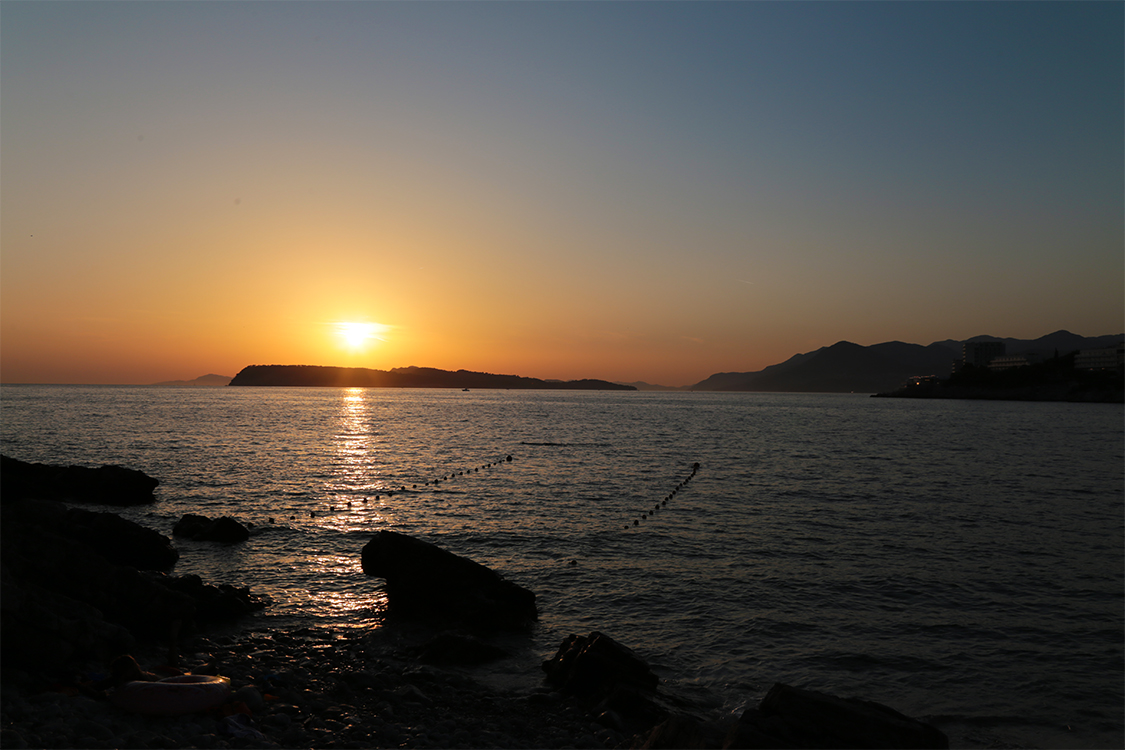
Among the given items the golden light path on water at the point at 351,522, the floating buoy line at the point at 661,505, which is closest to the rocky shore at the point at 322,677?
the golden light path on water at the point at 351,522

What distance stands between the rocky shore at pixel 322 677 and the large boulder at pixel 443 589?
5 cm

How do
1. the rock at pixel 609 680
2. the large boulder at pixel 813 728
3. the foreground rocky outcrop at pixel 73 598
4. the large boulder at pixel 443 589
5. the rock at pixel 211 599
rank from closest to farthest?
the large boulder at pixel 813 728
the foreground rocky outcrop at pixel 73 598
the rock at pixel 609 680
the rock at pixel 211 599
the large boulder at pixel 443 589

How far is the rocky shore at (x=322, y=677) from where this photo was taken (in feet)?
29.5

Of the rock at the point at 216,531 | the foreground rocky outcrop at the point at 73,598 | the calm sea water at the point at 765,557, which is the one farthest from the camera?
the rock at the point at 216,531

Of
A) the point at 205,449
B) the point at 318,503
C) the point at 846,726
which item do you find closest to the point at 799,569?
the point at 846,726

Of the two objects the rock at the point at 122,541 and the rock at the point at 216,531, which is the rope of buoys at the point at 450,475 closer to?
the rock at the point at 216,531

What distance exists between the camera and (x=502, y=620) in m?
17.2

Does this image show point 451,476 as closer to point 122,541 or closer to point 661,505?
point 661,505

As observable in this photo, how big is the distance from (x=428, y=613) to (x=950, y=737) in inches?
515

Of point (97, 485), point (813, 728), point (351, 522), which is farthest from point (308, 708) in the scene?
point (97, 485)

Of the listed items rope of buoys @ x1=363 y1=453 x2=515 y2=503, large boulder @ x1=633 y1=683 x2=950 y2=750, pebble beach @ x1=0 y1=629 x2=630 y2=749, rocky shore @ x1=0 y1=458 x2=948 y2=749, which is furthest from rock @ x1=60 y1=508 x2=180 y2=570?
large boulder @ x1=633 y1=683 x2=950 y2=750

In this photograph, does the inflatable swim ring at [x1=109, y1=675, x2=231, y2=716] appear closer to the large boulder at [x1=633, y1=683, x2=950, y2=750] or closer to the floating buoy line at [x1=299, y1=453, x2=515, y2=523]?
the large boulder at [x1=633, y1=683, x2=950, y2=750]

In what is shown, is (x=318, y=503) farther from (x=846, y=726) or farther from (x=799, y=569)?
(x=846, y=726)

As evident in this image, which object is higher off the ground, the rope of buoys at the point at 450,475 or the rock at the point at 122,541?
the rock at the point at 122,541
